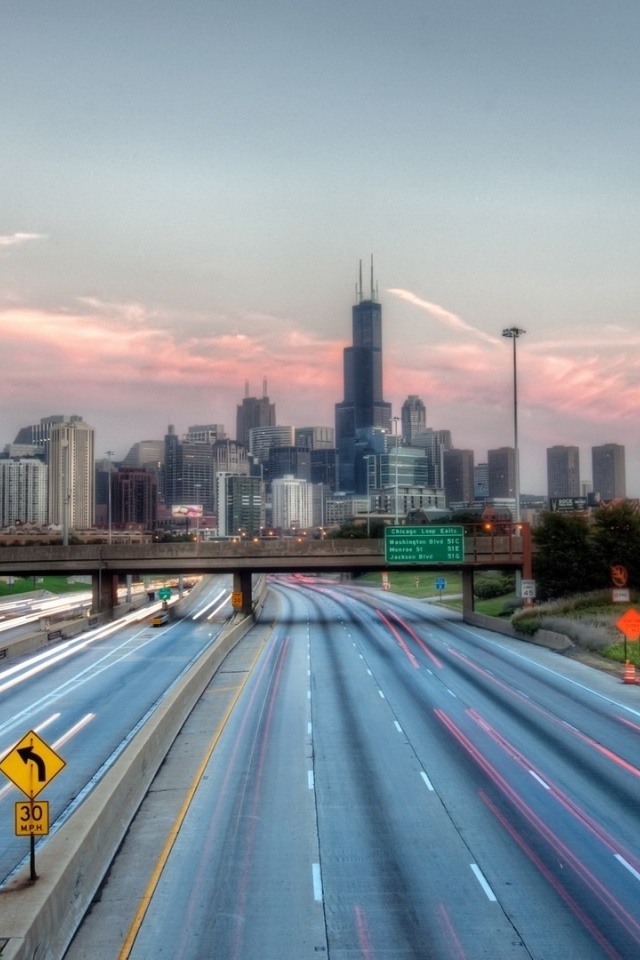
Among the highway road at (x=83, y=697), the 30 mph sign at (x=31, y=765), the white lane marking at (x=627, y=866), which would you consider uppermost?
the 30 mph sign at (x=31, y=765)

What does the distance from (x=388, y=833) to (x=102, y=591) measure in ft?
213

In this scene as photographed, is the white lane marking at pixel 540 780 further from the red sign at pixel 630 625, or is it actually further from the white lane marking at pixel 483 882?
the red sign at pixel 630 625

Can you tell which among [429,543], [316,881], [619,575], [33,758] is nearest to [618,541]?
[619,575]

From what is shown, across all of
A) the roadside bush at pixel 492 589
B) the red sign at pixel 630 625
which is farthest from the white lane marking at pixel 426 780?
the roadside bush at pixel 492 589

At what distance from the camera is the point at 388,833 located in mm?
20328

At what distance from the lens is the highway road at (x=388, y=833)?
15109mm

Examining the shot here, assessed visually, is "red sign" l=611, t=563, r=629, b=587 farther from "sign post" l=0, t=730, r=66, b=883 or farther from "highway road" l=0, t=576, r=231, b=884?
"sign post" l=0, t=730, r=66, b=883

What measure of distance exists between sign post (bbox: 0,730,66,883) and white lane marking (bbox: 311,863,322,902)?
508 cm

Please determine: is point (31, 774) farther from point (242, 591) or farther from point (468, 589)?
point (468, 589)

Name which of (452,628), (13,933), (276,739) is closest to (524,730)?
(276,739)

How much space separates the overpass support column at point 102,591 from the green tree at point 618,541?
137 feet

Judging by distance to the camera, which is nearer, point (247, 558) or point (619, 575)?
point (619, 575)

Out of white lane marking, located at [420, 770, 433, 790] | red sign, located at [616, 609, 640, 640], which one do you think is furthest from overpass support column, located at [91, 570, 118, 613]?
white lane marking, located at [420, 770, 433, 790]

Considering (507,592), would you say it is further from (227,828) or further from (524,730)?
(227,828)
